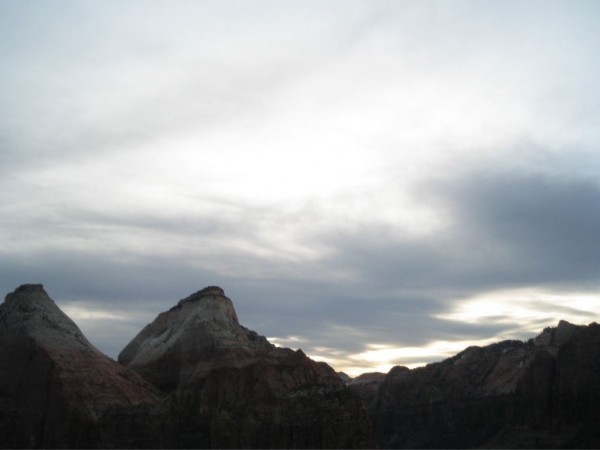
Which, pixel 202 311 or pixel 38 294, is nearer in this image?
pixel 38 294

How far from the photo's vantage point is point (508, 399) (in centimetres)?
16138

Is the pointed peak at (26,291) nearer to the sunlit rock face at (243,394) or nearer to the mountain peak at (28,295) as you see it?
the mountain peak at (28,295)

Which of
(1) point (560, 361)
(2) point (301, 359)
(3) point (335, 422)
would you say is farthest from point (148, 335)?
(1) point (560, 361)

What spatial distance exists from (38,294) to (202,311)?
29005 mm

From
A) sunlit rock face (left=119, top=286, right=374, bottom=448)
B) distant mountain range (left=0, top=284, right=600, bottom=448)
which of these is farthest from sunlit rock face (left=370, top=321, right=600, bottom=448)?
sunlit rock face (left=119, top=286, right=374, bottom=448)

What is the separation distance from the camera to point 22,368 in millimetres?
114000

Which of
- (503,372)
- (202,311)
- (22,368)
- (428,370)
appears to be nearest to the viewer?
(22,368)

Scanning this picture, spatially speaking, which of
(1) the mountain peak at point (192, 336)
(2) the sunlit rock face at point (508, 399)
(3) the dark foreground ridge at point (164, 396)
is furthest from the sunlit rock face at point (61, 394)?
(2) the sunlit rock face at point (508, 399)

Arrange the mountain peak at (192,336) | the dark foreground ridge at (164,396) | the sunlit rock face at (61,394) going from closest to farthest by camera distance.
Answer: the sunlit rock face at (61,394) → the dark foreground ridge at (164,396) → the mountain peak at (192,336)

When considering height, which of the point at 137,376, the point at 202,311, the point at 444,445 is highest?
the point at 202,311

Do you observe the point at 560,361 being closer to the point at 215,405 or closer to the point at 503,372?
the point at 503,372

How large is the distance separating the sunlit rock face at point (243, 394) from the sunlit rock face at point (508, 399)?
39.2 m

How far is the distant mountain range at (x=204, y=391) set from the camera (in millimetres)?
109750

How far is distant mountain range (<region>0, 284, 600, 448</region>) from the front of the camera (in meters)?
110
